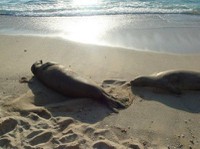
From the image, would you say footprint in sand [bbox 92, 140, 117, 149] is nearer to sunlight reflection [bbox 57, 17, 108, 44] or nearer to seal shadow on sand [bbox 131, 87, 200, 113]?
seal shadow on sand [bbox 131, 87, 200, 113]

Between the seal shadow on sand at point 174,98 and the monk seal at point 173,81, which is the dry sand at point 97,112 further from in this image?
the monk seal at point 173,81

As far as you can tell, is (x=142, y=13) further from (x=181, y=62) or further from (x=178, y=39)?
(x=181, y=62)

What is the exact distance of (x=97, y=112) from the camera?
5.21 meters

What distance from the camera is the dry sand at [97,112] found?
177 inches

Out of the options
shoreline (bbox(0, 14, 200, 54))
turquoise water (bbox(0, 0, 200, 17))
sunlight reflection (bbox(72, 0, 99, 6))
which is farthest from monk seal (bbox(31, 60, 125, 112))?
sunlight reflection (bbox(72, 0, 99, 6))

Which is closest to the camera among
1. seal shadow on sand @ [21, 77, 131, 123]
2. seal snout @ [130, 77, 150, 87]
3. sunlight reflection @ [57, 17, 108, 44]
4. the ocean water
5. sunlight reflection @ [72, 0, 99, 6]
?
seal shadow on sand @ [21, 77, 131, 123]

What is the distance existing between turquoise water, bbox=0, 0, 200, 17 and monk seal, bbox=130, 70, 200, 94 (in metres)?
6.01

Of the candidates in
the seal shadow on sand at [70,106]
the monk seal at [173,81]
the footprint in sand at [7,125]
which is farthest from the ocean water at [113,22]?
the footprint in sand at [7,125]

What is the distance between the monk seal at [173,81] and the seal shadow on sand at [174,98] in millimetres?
74

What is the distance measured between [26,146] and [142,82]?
2.48m

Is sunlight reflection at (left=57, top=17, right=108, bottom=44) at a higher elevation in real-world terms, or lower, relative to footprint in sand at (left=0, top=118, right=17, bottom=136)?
higher

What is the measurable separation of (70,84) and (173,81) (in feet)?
5.64

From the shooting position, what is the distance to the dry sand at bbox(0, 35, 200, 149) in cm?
449

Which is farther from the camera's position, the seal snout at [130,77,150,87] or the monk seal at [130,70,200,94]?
the seal snout at [130,77,150,87]
